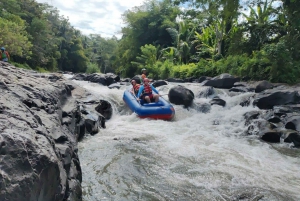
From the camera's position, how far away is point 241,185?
3.70m

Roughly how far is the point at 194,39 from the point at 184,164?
72.3ft

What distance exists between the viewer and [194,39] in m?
25.0

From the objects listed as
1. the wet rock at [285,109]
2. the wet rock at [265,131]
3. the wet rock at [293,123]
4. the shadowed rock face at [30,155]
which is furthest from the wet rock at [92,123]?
the wet rock at [285,109]

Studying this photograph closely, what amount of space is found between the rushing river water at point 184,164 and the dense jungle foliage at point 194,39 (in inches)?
195

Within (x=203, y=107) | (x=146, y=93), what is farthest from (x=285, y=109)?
(x=146, y=93)

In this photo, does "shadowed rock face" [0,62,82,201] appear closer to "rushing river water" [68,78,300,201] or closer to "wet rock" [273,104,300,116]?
"rushing river water" [68,78,300,201]

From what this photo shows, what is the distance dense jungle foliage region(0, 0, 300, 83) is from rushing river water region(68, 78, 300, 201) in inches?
195

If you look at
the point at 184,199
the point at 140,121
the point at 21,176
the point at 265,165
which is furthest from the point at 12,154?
the point at 140,121

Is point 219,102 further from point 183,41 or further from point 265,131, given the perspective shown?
point 183,41

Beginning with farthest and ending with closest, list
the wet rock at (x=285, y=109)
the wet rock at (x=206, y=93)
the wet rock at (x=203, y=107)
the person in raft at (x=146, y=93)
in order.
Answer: the wet rock at (x=206, y=93)
the wet rock at (x=203, y=107)
the person in raft at (x=146, y=93)
the wet rock at (x=285, y=109)

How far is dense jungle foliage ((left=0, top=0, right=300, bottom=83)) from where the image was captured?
36.9 feet

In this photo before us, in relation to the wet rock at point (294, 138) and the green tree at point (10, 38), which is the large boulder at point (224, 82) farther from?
the green tree at point (10, 38)

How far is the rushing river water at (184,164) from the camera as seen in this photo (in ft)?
11.2

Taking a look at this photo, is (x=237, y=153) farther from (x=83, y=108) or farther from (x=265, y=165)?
(x=83, y=108)
